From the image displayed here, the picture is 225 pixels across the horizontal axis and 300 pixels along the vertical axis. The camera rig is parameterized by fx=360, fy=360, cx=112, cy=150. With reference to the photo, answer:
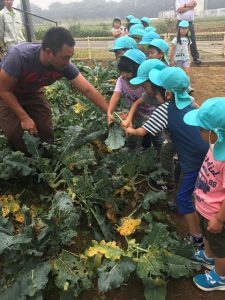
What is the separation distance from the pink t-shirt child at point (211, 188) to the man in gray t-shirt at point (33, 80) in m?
1.84

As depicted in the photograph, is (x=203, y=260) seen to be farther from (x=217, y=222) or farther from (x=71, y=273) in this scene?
(x=71, y=273)

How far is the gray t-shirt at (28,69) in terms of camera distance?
360 centimetres

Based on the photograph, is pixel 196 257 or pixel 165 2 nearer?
pixel 196 257

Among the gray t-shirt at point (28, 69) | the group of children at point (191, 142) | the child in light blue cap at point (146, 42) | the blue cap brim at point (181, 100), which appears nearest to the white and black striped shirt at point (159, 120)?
the group of children at point (191, 142)

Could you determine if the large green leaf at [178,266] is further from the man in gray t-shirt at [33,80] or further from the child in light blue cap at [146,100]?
the man in gray t-shirt at [33,80]

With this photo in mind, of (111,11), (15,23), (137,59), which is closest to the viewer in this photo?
(137,59)

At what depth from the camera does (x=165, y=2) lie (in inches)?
2207

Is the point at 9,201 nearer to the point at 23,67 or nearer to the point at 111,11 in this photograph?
the point at 23,67

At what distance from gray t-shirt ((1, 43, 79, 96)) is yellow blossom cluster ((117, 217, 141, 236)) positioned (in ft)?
5.87

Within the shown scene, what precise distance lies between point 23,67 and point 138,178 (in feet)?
5.56

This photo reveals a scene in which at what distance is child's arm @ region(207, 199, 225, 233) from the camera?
2.20 metres

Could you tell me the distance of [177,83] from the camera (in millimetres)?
2768

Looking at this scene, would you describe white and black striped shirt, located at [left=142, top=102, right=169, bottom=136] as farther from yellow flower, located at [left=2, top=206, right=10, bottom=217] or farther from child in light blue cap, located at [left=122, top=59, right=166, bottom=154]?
yellow flower, located at [left=2, top=206, right=10, bottom=217]

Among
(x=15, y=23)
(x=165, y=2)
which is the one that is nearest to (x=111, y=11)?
(x=165, y=2)
